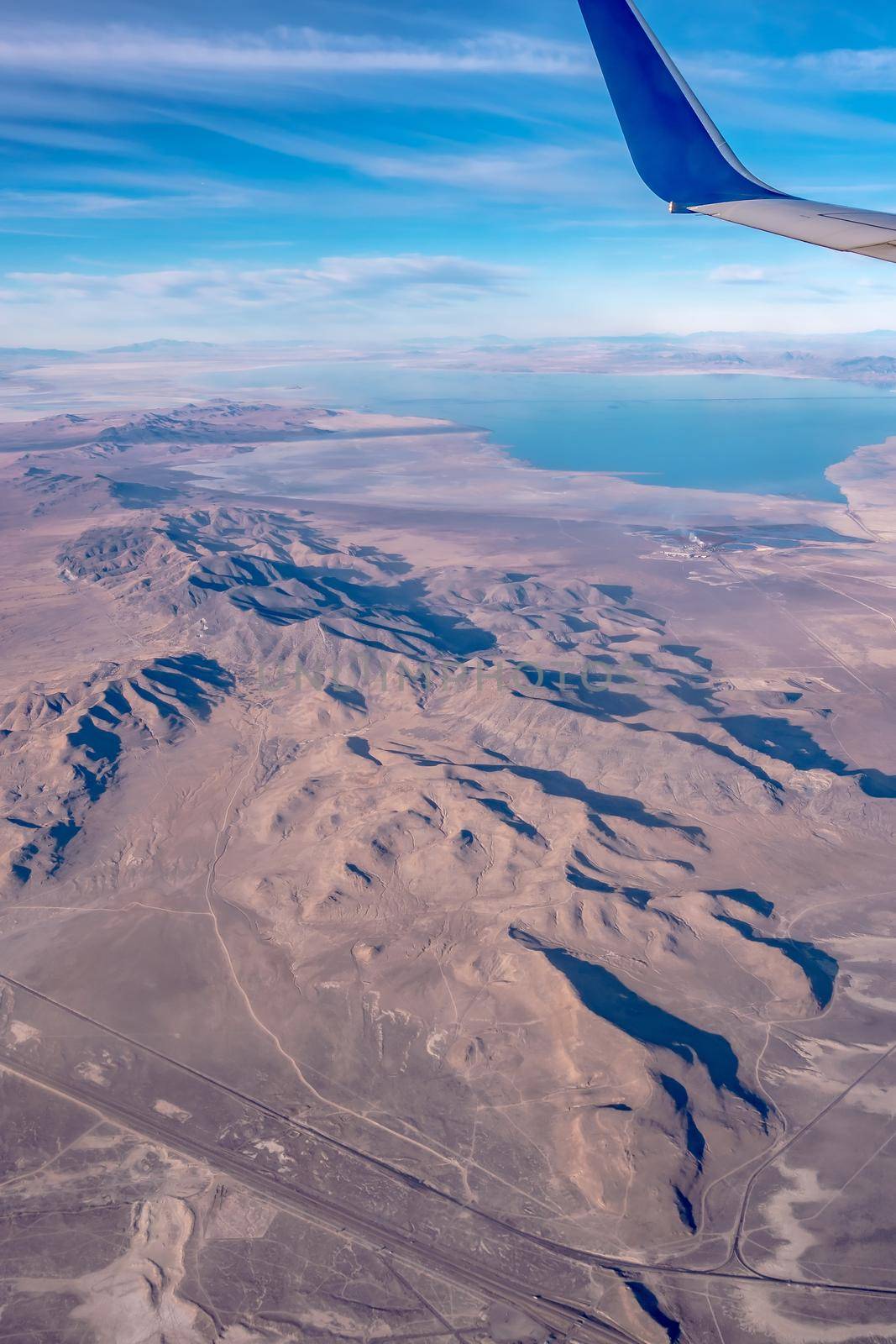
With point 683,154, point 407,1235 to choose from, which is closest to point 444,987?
point 407,1235

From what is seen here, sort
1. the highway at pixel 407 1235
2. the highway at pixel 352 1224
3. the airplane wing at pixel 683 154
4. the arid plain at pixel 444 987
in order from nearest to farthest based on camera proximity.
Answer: the airplane wing at pixel 683 154 < the highway at pixel 352 1224 < the highway at pixel 407 1235 < the arid plain at pixel 444 987

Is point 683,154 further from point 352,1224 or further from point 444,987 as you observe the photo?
point 444,987

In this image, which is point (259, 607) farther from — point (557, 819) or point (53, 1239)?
point (53, 1239)

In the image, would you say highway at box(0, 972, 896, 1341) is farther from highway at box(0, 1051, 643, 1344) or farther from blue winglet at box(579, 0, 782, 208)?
blue winglet at box(579, 0, 782, 208)

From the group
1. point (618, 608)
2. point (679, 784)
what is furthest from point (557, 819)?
point (618, 608)

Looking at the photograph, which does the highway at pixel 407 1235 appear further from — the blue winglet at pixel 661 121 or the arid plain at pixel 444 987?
the blue winglet at pixel 661 121

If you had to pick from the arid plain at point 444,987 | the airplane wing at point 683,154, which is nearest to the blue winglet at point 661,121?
the airplane wing at point 683,154
